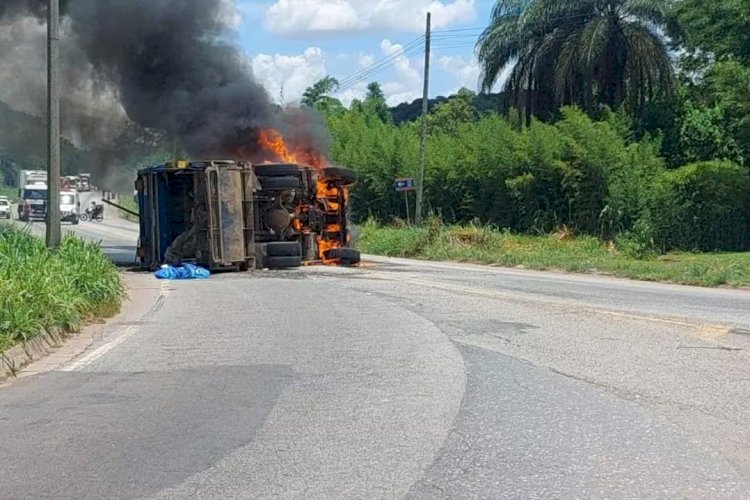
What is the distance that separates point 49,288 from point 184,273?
8.42 metres

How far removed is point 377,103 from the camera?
228ft

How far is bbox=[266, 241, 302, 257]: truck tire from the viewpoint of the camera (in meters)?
21.3

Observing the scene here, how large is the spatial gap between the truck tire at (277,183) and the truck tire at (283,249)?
1.21 metres

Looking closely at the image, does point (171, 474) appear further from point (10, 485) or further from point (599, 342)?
point (599, 342)

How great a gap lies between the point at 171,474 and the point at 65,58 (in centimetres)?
1912

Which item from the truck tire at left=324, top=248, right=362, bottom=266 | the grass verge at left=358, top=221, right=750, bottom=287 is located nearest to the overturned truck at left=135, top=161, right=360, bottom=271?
the truck tire at left=324, top=248, right=362, bottom=266

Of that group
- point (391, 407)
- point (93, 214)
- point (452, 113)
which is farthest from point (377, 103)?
point (391, 407)

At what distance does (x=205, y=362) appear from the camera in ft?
Answer: 31.7

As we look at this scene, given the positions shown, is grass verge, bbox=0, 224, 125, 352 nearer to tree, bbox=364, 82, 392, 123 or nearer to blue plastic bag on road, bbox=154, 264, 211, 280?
blue plastic bag on road, bbox=154, 264, 211, 280

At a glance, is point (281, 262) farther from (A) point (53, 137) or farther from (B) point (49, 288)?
(B) point (49, 288)

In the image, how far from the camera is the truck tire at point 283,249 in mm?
21297

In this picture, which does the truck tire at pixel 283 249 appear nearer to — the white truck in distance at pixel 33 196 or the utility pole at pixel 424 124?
the utility pole at pixel 424 124

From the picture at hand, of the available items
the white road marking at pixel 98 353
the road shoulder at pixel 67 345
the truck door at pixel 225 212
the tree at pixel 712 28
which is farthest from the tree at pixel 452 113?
the white road marking at pixel 98 353

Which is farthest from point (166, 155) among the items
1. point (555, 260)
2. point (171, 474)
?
point (171, 474)
